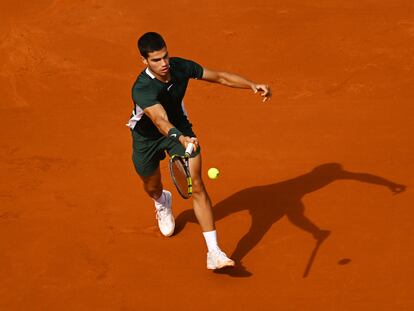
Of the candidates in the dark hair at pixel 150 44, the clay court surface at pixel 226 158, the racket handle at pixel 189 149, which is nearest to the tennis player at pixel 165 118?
the dark hair at pixel 150 44

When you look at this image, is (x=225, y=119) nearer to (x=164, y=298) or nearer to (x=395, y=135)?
(x=395, y=135)

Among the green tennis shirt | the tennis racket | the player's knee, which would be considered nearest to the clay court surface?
the player's knee

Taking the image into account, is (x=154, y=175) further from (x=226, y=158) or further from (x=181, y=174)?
(x=226, y=158)

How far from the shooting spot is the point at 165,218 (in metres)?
8.40

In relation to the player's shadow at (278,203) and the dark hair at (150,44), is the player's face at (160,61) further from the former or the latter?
the player's shadow at (278,203)

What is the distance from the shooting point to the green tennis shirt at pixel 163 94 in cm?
738

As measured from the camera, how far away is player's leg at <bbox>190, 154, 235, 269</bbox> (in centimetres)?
736

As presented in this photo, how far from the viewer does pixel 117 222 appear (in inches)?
341

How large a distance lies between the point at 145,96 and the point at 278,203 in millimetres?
2222

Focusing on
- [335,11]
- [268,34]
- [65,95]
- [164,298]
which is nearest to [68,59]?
[65,95]

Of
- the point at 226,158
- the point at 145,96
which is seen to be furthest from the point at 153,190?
the point at 226,158

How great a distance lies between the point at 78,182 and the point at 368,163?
10.9ft

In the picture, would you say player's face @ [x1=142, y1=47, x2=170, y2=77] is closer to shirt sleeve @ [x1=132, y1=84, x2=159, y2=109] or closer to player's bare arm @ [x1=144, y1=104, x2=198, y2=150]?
shirt sleeve @ [x1=132, y1=84, x2=159, y2=109]

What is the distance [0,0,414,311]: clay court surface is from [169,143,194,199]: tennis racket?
2.14ft
